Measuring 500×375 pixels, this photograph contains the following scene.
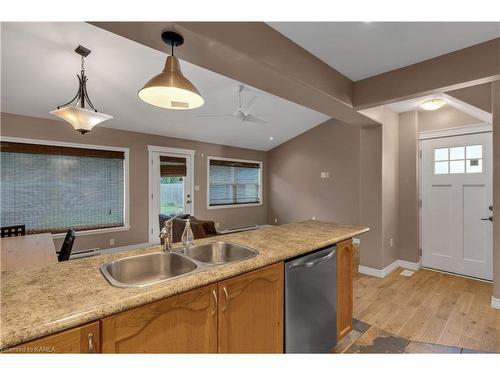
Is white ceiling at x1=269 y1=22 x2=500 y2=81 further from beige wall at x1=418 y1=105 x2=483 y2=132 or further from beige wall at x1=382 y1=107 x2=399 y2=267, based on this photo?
beige wall at x1=418 y1=105 x2=483 y2=132

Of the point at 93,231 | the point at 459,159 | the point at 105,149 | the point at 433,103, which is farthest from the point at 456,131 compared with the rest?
the point at 93,231

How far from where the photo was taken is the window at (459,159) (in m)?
3.19

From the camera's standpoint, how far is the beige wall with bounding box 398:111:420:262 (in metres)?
3.70

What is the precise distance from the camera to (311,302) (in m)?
1.63

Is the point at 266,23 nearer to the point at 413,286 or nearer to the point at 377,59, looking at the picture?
the point at 377,59

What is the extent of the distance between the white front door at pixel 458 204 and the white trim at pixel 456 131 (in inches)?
2.1

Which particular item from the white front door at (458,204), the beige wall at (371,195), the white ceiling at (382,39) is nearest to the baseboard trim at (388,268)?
the beige wall at (371,195)

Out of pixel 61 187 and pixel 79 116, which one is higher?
pixel 79 116

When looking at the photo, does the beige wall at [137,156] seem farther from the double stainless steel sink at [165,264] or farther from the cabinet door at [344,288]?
the cabinet door at [344,288]

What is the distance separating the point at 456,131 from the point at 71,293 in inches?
177

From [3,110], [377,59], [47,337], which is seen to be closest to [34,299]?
[47,337]

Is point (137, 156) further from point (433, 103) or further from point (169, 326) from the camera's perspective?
point (433, 103)
